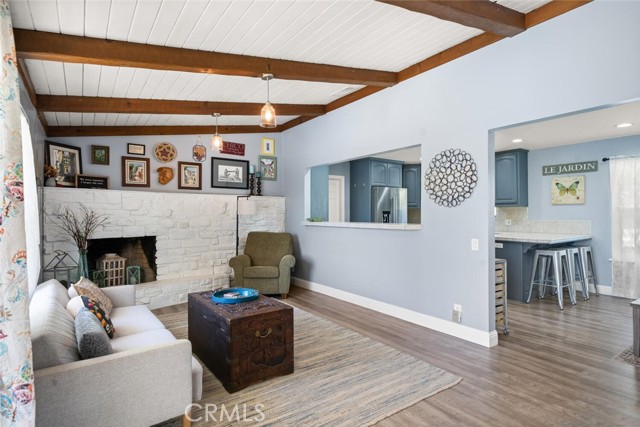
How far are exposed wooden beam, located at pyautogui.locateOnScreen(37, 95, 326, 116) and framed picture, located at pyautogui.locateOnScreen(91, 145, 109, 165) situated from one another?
130cm

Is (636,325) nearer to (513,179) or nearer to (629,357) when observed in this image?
(629,357)

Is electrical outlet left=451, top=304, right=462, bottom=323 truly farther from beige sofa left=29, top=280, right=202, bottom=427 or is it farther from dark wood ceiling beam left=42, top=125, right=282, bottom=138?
dark wood ceiling beam left=42, top=125, right=282, bottom=138

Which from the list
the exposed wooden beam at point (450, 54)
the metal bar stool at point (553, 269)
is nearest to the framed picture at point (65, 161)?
the exposed wooden beam at point (450, 54)

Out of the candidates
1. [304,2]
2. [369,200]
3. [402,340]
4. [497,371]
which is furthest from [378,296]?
[304,2]

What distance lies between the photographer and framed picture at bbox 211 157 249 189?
5691 millimetres

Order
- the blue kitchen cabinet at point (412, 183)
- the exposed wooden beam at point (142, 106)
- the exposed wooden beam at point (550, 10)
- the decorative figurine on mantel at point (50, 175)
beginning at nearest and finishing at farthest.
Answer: the exposed wooden beam at point (550, 10) → the exposed wooden beam at point (142, 106) → the decorative figurine on mantel at point (50, 175) → the blue kitchen cabinet at point (412, 183)

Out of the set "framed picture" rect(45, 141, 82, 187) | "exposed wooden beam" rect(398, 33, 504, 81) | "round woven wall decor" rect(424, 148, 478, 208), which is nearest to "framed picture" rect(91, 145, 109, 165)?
"framed picture" rect(45, 141, 82, 187)

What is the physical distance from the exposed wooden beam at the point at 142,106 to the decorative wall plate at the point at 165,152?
1.36 metres

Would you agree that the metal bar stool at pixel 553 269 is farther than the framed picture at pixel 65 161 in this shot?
Yes

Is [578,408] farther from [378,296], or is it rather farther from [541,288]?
[541,288]

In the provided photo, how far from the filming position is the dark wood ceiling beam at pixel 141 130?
4.47 metres

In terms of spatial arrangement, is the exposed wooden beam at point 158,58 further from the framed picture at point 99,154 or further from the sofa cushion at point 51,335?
the framed picture at point 99,154

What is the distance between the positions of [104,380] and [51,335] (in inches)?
13.8

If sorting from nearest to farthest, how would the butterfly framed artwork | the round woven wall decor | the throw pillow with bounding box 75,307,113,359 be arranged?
the throw pillow with bounding box 75,307,113,359, the round woven wall decor, the butterfly framed artwork
